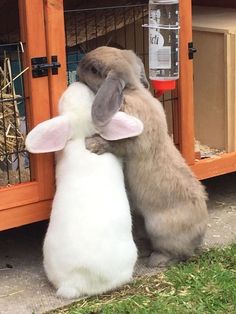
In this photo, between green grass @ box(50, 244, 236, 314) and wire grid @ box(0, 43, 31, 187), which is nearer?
green grass @ box(50, 244, 236, 314)

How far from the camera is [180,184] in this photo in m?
2.98

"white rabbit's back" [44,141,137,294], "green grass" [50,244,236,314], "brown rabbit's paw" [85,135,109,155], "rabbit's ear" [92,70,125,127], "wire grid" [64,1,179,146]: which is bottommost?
"green grass" [50,244,236,314]

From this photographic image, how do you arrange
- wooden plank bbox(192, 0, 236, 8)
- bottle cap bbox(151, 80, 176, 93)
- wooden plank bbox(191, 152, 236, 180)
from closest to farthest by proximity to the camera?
bottle cap bbox(151, 80, 176, 93), wooden plank bbox(191, 152, 236, 180), wooden plank bbox(192, 0, 236, 8)

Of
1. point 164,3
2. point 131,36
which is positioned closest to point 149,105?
point 164,3

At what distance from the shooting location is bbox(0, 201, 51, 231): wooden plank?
2922 mm

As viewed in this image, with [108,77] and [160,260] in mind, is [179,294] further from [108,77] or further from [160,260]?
[108,77]

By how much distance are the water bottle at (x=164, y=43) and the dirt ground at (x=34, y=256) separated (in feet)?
2.58

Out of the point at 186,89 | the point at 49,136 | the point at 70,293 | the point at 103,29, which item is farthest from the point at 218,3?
the point at 70,293

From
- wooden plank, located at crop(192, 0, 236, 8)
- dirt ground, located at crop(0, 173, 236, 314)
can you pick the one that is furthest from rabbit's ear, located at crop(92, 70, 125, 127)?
wooden plank, located at crop(192, 0, 236, 8)

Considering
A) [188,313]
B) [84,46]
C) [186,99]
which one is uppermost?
[84,46]

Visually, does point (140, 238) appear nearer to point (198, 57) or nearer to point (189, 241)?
point (189, 241)

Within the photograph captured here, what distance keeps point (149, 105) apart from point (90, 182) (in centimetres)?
41

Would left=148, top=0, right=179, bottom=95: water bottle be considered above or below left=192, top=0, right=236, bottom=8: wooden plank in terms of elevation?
below

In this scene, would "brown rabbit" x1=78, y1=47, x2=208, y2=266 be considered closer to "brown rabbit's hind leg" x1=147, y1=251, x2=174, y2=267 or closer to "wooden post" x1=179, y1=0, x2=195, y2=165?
"brown rabbit's hind leg" x1=147, y1=251, x2=174, y2=267
